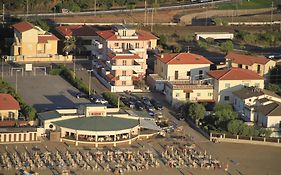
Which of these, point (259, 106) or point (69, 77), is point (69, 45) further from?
point (259, 106)

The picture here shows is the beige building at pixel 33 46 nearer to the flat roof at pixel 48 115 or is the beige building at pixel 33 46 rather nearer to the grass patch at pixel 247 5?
the flat roof at pixel 48 115

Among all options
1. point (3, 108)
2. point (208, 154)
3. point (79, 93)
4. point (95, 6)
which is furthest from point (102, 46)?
point (95, 6)

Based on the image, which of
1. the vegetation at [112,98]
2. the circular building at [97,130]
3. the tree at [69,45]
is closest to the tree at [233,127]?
the circular building at [97,130]

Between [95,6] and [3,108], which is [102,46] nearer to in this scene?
[3,108]

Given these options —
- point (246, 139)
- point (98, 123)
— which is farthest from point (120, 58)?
point (246, 139)

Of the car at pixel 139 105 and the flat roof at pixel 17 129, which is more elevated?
the car at pixel 139 105

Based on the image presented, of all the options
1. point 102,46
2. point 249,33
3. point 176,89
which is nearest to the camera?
point 176,89

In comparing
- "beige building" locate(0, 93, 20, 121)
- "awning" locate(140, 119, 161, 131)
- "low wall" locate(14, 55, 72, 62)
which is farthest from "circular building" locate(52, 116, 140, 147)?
"low wall" locate(14, 55, 72, 62)
